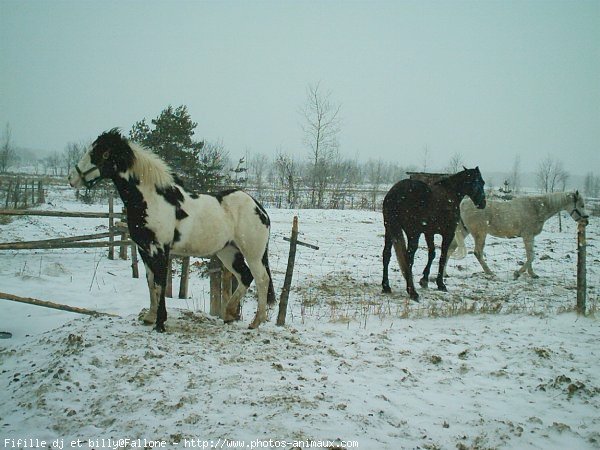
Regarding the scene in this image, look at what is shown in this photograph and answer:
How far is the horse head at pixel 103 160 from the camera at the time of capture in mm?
4480

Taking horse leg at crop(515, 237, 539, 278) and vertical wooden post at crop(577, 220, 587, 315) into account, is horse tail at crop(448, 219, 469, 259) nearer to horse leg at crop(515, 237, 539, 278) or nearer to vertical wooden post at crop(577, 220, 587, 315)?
horse leg at crop(515, 237, 539, 278)

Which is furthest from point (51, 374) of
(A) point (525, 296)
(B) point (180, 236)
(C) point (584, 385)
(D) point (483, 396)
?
(A) point (525, 296)

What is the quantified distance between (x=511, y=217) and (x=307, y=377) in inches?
358

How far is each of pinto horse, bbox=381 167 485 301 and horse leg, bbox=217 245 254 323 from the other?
3567 millimetres

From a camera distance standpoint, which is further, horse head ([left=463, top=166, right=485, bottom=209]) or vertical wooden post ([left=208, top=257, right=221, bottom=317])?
horse head ([left=463, top=166, right=485, bottom=209])

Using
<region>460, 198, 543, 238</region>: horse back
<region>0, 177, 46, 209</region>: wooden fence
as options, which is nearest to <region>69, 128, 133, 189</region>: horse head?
<region>460, 198, 543, 238</region>: horse back

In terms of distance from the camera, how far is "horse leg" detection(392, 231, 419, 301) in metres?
7.34

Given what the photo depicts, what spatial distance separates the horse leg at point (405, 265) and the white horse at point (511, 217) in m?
3.51

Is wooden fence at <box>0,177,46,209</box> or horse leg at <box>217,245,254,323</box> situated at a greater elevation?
wooden fence at <box>0,177,46,209</box>

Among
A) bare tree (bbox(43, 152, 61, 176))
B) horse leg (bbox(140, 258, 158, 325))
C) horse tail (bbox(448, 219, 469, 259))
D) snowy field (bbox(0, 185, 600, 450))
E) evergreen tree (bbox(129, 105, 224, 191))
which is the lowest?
snowy field (bbox(0, 185, 600, 450))

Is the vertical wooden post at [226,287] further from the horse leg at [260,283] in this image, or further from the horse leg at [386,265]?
the horse leg at [386,265]

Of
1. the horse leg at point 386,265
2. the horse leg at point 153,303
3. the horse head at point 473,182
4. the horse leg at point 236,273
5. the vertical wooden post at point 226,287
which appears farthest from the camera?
the horse head at point 473,182

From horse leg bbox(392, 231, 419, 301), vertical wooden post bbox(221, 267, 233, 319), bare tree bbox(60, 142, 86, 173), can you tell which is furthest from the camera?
bare tree bbox(60, 142, 86, 173)

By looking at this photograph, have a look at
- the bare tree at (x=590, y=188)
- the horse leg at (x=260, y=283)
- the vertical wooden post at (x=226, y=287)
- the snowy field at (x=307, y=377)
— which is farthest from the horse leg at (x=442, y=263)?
the bare tree at (x=590, y=188)
